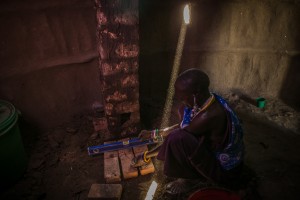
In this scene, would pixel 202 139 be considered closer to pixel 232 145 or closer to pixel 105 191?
pixel 232 145

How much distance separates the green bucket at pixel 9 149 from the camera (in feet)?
9.80

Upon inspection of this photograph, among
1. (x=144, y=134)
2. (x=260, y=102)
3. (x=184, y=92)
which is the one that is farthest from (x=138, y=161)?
(x=260, y=102)

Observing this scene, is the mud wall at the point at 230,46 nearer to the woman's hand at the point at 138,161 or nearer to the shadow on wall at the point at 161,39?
the shadow on wall at the point at 161,39

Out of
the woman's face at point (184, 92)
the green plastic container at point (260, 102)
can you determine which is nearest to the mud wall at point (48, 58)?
the woman's face at point (184, 92)

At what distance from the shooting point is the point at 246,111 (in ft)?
16.8

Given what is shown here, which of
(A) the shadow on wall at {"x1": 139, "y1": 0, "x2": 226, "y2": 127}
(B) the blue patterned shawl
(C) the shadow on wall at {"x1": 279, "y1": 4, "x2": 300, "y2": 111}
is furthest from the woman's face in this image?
(C) the shadow on wall at {"x1": 279, "y1": 4, "x2": 300, "y2": 111}

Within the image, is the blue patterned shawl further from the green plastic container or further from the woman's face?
the green plastic container

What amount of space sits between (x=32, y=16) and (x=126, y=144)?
2257mm

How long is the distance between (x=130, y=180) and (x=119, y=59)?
1644mm

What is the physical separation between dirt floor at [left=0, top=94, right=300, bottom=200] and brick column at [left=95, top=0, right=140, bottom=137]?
668 millimetres

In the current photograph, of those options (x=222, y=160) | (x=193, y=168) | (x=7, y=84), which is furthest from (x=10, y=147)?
(x=222, y=160)

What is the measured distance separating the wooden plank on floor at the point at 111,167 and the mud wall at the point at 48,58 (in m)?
1.29

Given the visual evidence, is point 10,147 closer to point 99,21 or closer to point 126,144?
point 126,144

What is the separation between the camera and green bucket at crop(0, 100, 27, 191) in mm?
2986
